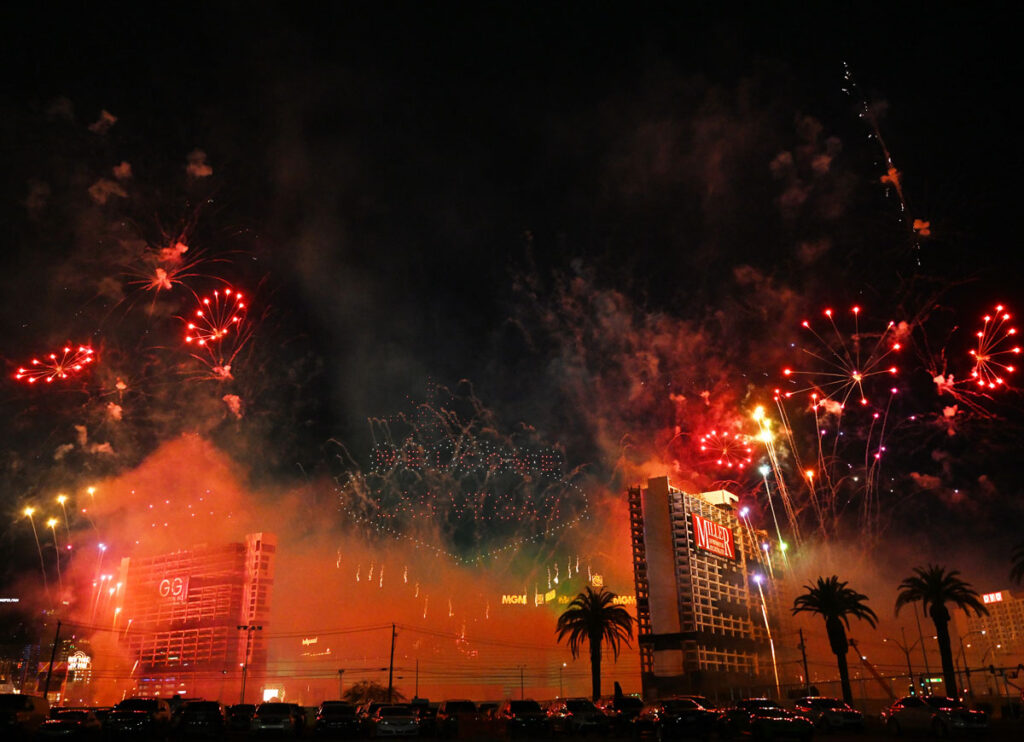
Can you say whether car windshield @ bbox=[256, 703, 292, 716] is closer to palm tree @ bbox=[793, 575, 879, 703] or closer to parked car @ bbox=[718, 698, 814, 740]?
parked car @ bbox=[718, 698, 814, 740]

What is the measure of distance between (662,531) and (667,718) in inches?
3508

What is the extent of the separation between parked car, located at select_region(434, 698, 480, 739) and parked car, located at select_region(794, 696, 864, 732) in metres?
15.3

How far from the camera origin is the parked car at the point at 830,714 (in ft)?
109

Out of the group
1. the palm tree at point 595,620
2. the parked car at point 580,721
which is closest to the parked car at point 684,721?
the parked car at point 580,721

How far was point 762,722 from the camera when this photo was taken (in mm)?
26906

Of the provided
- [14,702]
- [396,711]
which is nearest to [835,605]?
[396,711]

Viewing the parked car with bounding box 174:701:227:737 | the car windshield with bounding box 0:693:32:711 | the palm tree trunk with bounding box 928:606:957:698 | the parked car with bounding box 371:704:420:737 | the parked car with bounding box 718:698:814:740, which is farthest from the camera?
the palm tree trunk with bounding box 928:606:957:698

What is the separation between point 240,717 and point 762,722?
77.9ft

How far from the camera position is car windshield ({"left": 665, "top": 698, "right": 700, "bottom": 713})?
30.1m

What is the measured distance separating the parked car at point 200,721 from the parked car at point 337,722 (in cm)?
419

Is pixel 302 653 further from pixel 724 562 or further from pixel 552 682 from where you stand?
pixel 724 562

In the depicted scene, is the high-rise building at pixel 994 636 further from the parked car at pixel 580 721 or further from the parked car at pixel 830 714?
the parked car at pixel 580 721

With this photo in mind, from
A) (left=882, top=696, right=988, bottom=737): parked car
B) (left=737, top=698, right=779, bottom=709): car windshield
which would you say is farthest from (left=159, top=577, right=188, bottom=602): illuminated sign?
(left=882, top=696, right=988, bottom=737): parked car

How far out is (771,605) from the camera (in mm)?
159500
